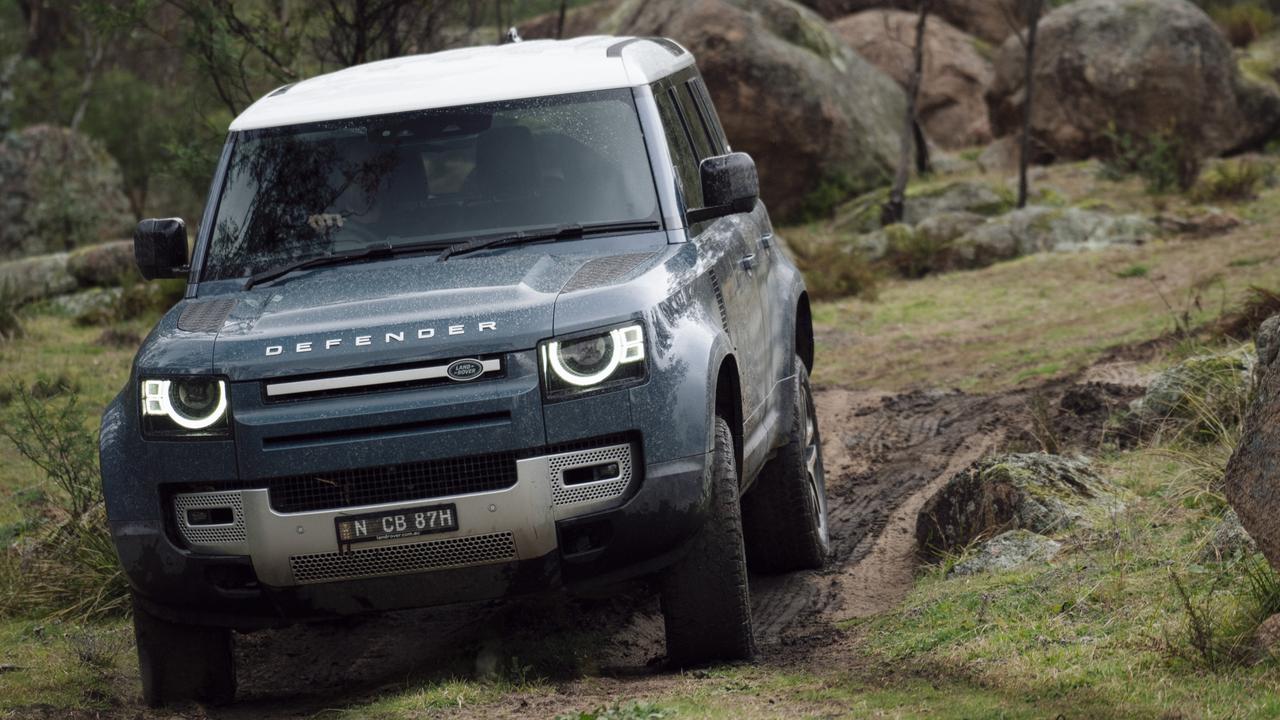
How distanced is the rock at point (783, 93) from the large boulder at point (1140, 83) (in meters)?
2.39

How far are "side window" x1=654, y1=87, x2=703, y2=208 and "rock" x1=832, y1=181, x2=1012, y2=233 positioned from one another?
12040 mm

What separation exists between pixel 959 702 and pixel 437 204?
2533mm

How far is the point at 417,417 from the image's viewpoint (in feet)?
14.3

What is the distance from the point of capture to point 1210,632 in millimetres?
4281

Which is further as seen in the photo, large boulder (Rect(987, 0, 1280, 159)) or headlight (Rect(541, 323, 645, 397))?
large boulder (Rect(987, 0, 1280, 159))

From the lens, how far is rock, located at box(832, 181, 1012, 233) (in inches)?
709

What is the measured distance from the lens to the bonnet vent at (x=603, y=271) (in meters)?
4.70

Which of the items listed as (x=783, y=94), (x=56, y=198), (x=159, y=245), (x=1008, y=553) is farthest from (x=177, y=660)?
(x=56, y=198)

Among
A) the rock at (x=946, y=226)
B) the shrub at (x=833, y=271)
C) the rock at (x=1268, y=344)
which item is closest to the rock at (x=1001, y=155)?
the rock at (x=946, y=226)

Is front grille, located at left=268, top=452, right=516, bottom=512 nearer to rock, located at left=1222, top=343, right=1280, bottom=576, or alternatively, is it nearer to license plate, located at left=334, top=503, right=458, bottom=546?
license plate, located at left=334, top=503, right=458, bottom=546

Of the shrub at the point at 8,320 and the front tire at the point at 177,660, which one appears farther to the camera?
the shrub at the point at 8,320

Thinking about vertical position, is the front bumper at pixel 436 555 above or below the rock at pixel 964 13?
above

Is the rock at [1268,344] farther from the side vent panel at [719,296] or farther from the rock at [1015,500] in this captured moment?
the side vent panel at [719,296]

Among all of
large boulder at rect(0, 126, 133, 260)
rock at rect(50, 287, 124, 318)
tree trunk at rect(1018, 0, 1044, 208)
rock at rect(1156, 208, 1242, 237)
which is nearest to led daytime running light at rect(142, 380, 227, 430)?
rock at rect(50, 287, 124, 318)
